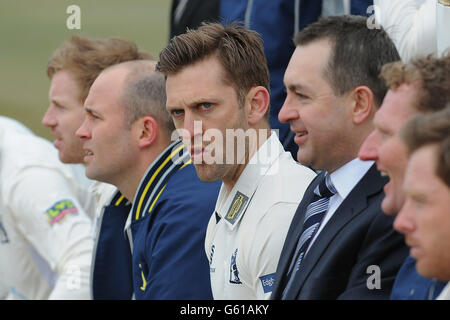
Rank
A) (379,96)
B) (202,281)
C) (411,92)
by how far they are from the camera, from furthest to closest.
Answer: (202,281), (379,96), (411,92)

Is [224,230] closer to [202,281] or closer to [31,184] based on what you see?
[202,281]

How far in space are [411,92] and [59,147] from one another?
8.82ft

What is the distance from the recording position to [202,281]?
3322 millimetres

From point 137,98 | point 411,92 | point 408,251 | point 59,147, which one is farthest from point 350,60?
point 59,147

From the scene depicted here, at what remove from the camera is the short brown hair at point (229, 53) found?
3.29 meters

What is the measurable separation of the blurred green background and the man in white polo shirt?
834cm

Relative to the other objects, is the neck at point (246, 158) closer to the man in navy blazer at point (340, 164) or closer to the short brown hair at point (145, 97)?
the man in navy blazer at point (340, 164)

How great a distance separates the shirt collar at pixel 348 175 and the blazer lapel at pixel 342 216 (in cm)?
3

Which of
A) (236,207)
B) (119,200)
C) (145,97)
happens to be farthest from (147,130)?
(236,207)

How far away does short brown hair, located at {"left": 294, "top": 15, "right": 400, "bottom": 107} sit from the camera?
112 inches

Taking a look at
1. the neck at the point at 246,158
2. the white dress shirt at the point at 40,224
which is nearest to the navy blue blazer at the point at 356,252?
the neck at the point at 246,158

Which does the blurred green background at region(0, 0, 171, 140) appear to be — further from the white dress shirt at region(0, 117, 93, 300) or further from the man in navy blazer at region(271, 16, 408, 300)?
the man in navy blazer at region(271, 16, 408, 300)

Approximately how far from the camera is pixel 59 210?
15.0ft

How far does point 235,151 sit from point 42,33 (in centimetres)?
1094
